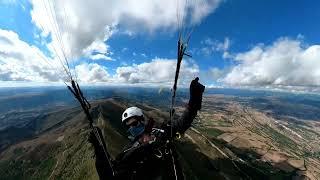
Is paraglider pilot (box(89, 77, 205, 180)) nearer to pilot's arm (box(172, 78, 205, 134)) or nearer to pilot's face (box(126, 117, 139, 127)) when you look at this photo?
pilot's arm (box(172, 78, 205, 134))

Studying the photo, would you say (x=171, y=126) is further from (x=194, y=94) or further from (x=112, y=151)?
(x=112, y=151)

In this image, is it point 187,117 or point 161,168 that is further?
point 161,168

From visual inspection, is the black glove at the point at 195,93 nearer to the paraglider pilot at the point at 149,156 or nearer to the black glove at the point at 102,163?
the paraglider pilot at the point at 149,156

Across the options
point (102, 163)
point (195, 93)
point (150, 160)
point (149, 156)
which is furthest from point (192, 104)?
point (102, 163)

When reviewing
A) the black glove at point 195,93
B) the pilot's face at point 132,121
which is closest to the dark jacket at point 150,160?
the black glove at point 195,93

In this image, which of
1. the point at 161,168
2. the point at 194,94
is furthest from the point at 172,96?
the point at 161,168
